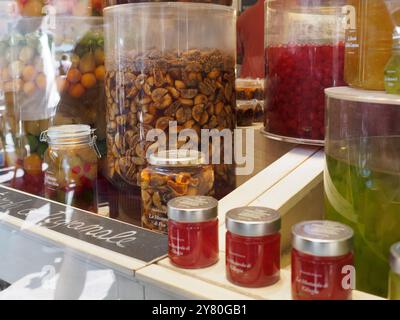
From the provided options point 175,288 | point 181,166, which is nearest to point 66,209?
point 181,166

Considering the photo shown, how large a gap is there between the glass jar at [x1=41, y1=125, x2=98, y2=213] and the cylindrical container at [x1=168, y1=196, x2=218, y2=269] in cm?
38

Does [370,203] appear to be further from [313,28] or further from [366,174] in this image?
[313,28]

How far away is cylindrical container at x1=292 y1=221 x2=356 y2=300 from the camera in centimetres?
51

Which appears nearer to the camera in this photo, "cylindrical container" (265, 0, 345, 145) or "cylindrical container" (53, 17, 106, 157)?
"cylindrical container" (265, 0, 345, 145)

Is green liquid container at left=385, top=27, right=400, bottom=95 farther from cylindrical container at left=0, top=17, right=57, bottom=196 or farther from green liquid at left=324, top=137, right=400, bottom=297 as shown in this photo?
cylindrical container at left=0, top=17, right=57, bottom=196

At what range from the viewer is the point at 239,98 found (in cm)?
129

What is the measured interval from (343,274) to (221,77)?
508mm

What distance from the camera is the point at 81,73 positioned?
1.11 meters

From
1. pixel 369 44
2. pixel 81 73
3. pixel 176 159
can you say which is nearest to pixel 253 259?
pixel 176 159

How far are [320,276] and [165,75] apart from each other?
1.63 ft

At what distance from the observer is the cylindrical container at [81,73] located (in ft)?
3.59

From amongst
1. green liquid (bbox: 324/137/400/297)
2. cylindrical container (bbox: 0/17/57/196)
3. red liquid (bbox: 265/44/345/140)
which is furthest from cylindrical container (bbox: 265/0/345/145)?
cylindrical container (bbox: 0/17/57/196)

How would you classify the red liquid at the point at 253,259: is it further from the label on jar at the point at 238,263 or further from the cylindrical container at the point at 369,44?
the cylindrical container at the point at 369,44
